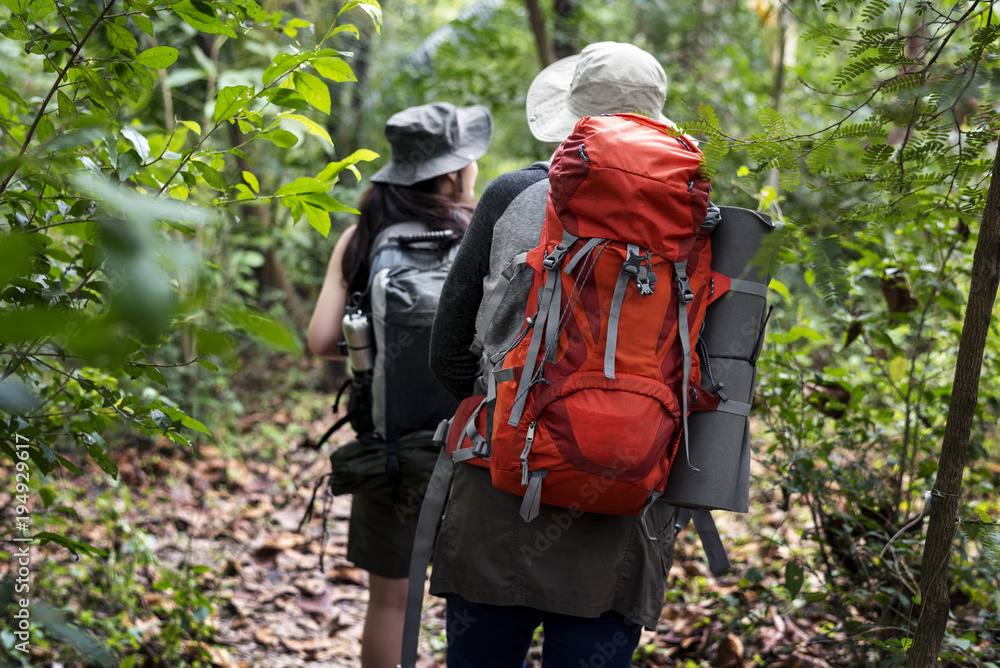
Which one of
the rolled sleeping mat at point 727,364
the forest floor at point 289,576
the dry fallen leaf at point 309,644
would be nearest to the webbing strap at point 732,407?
the rolled sleeping mat at point 727,364

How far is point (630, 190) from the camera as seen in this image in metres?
1.35

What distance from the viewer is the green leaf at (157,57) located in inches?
54.1

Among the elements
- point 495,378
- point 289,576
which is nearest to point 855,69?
point 495,378

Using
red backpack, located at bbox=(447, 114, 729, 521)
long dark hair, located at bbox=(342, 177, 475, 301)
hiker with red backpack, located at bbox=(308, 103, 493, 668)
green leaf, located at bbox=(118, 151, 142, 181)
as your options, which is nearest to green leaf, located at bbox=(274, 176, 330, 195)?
green leaf, located at bbox=(118, 151, 142, 181)

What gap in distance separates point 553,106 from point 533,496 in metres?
1.02

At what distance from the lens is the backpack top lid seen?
1349 millimetres

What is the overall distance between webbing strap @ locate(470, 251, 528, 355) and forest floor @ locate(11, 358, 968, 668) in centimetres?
116

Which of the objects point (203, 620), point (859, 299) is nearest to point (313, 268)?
point (203, 620)

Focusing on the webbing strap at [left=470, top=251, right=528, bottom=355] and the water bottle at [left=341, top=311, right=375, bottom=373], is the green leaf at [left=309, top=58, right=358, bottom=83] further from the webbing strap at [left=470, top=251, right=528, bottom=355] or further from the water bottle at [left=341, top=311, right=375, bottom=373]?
the water bottle at [left=341, top=311, right=375, bottom=373]

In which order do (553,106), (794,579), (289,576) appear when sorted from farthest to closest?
(289,576) < (794,579) < (553,106)

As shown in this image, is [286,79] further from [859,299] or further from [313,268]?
[313,268]

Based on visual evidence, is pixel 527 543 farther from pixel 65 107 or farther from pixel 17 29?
pixel 17 29

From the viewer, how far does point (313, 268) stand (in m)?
6.64

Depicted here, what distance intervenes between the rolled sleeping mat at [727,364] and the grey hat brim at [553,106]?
15.6 inches
